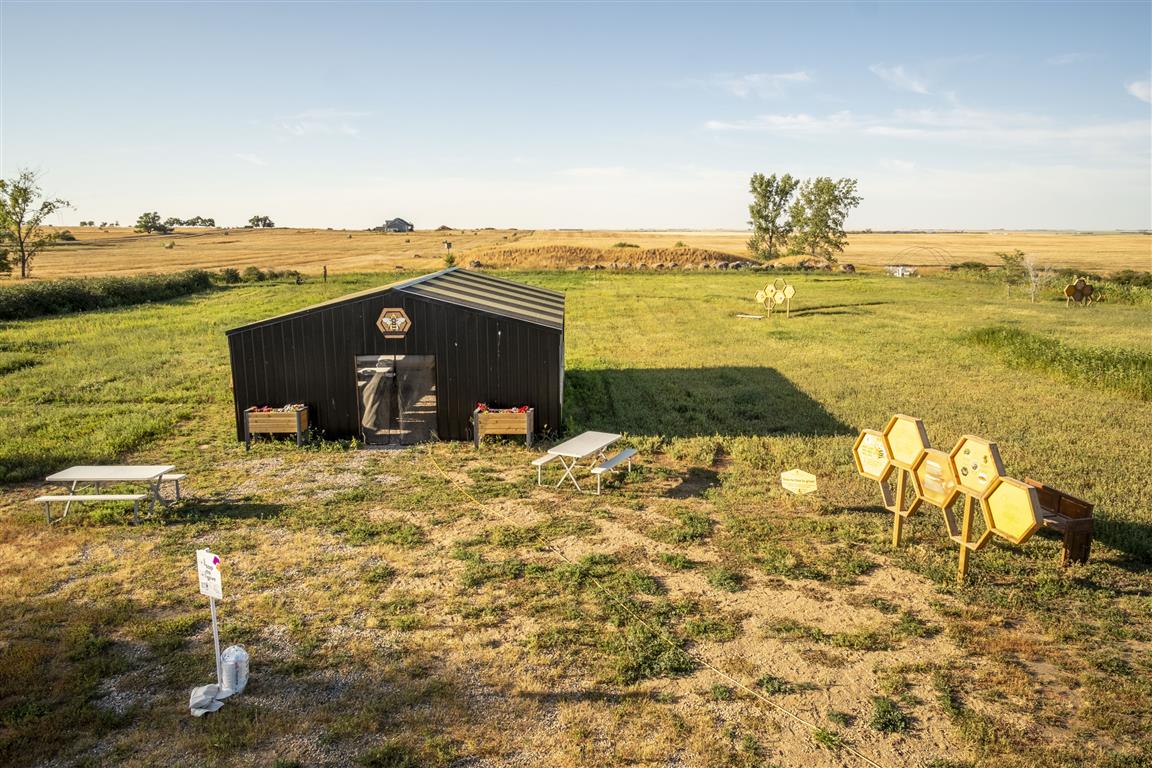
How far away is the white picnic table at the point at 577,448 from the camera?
44.9 feet

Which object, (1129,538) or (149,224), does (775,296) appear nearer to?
(1129,538)

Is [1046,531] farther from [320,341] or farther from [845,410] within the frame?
[320,341]

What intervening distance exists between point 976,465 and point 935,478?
84 cm

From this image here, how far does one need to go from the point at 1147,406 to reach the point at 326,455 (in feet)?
71.4

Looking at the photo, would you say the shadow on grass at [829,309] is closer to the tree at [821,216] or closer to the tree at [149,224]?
the tree at [821,216]

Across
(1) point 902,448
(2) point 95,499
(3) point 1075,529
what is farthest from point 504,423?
(3) point 1075,529

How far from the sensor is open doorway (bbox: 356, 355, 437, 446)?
16.5 meters

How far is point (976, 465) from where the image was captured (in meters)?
9.40

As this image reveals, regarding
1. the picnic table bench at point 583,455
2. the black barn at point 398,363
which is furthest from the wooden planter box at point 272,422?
the picnic table bench at point 583,455

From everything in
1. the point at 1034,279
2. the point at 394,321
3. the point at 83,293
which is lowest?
the point at 83,293

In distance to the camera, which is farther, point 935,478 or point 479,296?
point 479,296

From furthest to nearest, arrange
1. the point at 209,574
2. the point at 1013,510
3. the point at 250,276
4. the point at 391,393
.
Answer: the point at 250,276 < the point at 391,393 < the point at 1013,510 < the point at 209,574

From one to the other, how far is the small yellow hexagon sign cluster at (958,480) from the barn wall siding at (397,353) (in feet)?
25.6

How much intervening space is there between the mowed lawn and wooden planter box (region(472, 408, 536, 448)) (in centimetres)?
50
